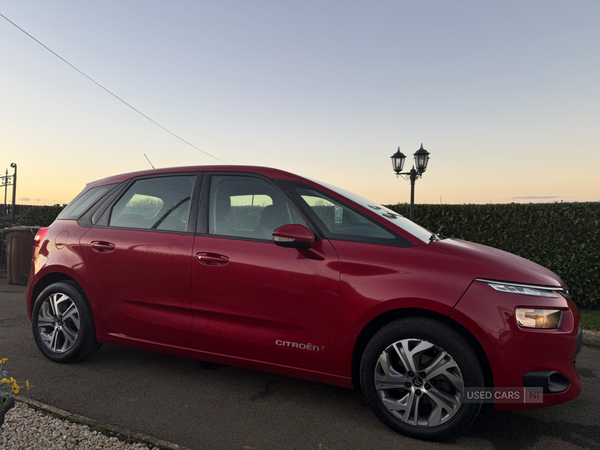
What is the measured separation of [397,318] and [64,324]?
2891 millimetres

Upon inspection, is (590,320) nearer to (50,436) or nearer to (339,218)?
(339,218)

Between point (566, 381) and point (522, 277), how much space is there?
0.64m

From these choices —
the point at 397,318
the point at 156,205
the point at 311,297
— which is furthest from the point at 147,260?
the point at 397,318

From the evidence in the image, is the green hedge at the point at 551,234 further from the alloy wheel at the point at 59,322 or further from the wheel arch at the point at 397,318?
the alloy wheel at the point at 59,322

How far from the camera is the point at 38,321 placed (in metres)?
3.82

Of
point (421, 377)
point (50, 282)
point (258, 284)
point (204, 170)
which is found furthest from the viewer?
point (50, 282)

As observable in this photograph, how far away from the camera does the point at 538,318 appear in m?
2.41

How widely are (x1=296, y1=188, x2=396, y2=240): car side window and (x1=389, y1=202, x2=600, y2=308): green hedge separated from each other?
552 cm

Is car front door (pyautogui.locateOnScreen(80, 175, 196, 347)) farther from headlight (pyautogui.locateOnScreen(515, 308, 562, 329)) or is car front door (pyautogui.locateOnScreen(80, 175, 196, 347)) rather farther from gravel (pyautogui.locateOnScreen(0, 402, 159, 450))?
headlight (pyautogui.locateOnScreen(515, 308, 562, 329))

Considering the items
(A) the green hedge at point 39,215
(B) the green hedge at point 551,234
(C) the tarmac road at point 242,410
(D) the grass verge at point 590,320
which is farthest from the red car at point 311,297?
(A) the green hedge at point 39,215

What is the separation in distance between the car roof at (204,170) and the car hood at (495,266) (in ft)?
3.80

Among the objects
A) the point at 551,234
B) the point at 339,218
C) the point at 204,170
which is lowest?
the point at 551,234

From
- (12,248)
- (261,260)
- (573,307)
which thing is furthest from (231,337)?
(12,248)

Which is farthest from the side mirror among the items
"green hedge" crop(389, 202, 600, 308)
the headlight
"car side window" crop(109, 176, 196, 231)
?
"green hedge" crop(389, 202, 600, 308)
